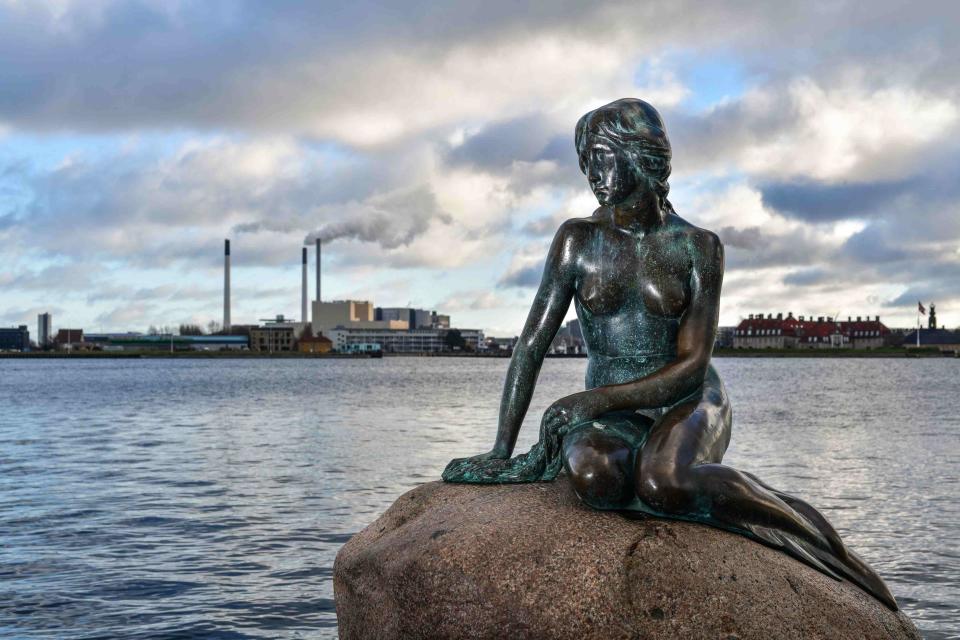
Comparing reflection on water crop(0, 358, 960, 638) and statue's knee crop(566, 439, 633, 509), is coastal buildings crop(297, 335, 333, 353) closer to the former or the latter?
reflection on water crop(0, 358, 960, 638)

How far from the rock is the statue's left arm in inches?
19.0

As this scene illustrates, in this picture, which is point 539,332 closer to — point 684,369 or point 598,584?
point 684,369

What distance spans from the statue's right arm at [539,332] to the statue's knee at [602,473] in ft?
2.38

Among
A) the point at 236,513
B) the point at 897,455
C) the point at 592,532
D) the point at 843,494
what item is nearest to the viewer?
the point at 592,532

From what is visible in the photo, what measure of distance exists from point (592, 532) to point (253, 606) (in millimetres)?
5373

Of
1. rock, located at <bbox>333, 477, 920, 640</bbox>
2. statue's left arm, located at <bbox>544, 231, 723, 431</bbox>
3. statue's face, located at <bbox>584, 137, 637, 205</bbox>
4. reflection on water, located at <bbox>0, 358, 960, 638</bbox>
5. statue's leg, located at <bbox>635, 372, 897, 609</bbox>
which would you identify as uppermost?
statue's face, located at <bbox>584, 137, 637, 205</bbox>

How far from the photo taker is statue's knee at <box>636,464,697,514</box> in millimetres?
5234

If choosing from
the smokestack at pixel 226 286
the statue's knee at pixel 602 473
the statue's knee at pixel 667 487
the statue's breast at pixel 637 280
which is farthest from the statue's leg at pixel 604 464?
the smokestack at pixel 226 286

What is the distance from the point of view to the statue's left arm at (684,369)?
5559mm

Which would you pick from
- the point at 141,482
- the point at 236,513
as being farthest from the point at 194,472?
the point at 236,513

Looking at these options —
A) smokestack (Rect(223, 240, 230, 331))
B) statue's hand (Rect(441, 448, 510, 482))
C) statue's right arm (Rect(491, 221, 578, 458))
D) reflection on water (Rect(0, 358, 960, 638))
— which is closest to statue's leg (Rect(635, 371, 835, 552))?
statue's right arm (Rect(491, 221, 578, 458))

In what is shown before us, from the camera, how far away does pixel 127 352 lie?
17100 cm

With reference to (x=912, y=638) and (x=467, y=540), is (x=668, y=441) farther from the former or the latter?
(x=912, y=638)

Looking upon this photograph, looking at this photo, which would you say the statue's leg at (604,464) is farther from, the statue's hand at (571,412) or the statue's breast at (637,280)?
the statue's breast at (637,280)
